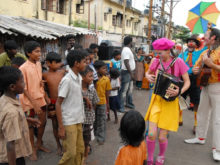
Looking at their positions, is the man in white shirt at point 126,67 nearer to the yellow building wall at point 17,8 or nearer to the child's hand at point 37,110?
the child's hand at point 37,110

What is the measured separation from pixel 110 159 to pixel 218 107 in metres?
1.99

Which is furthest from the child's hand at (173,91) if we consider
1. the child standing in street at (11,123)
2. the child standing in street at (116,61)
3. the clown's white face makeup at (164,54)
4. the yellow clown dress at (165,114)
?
the child standing in street at (116,61)

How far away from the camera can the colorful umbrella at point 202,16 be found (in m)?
3.84

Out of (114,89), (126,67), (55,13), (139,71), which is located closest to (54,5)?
(55,13)

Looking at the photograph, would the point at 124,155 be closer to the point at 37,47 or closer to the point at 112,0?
the point at 37,47

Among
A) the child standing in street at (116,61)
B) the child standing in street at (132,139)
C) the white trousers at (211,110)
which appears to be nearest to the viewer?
the child standing in street at (132,139)

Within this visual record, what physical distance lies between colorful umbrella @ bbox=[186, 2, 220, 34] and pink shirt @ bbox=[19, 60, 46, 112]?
10.0 ft

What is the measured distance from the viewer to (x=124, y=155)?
1.86 metres

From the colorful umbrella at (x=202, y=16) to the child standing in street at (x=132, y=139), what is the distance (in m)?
2.88

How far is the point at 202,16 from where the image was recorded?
393 cm

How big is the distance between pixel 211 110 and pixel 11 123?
134 inches

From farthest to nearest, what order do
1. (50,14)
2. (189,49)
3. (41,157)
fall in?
1. (50,14)
2. (189,49)
3. (41,157)

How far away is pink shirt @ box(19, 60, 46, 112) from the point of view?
9.44 feet

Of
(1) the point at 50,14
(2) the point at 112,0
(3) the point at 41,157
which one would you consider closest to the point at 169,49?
(3) the point at 41,157
